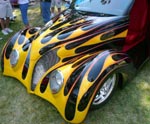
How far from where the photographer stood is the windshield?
4.26 meters

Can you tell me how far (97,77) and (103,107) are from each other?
0.68 metres

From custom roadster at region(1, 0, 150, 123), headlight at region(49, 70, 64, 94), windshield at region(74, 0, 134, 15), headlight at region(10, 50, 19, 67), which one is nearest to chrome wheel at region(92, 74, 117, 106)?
custom roadster at region(1, 0, 150, 123)

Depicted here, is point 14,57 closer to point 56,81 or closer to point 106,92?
point 56,81

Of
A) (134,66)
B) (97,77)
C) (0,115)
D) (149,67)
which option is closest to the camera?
(97,77)

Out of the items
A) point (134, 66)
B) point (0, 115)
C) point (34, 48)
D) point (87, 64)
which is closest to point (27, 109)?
point (0, 115)

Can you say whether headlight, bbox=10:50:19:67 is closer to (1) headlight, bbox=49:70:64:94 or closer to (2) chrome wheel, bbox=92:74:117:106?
(1) headlight, bbox=49:70:64:94

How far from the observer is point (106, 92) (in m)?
3.74

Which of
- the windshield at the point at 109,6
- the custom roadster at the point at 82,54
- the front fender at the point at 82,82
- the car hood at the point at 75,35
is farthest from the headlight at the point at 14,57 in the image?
the windshield at the point at 109,6

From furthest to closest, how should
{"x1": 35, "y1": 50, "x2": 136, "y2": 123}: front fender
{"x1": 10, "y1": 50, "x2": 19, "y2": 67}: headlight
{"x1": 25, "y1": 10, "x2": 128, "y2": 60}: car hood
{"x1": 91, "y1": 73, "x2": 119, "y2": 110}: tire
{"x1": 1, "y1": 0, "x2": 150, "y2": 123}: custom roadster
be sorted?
{"x1": 10, "y1": 50, "x2": 19, "y2": 67}: headlight, {"x1": 25, "y1": 10, "x2": 128, "y2": 60}: car hood, {"x1": 91, "y1": 73, "x2": 119, "y2": 110}: tire, {"x1": 1, "y1": 0, "x2": 150, "y2": 123}: custom roadster, {"x1": 35, "y1": 50, "x2": 136, "y2": 123}: front fender

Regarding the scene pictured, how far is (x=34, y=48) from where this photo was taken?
156 inches

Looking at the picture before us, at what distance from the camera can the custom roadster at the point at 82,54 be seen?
3.30 metres

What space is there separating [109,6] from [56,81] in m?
1.67

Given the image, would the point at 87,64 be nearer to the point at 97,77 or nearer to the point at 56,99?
the point at 97,77

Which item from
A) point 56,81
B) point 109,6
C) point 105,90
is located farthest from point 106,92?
point 109,6
